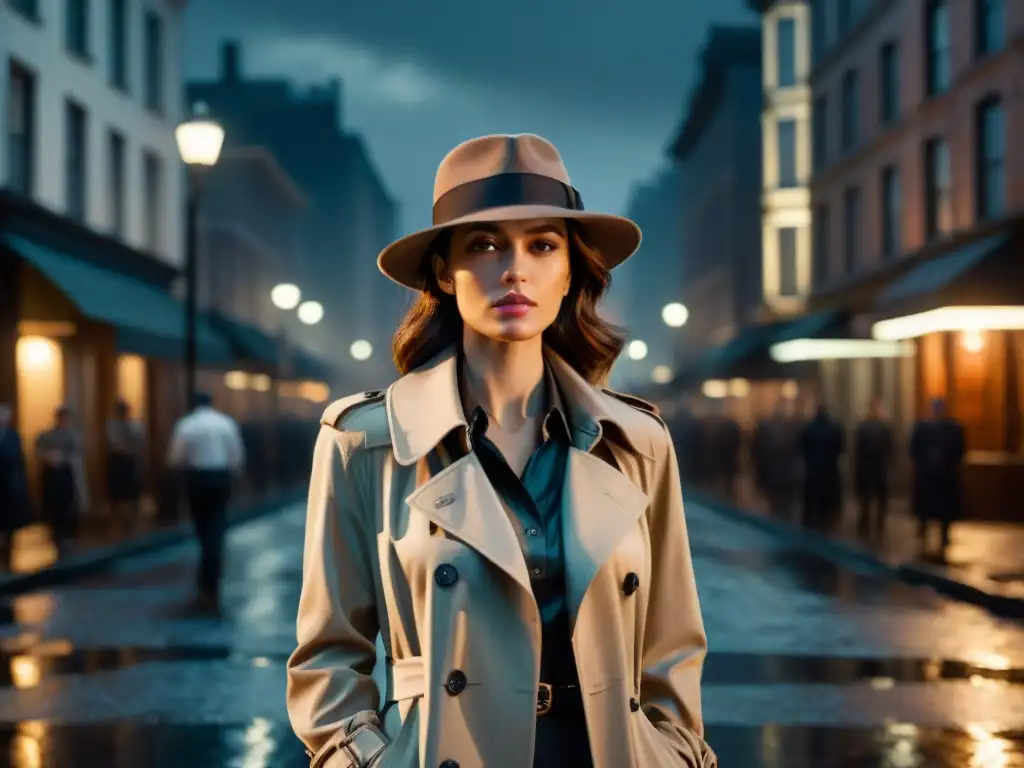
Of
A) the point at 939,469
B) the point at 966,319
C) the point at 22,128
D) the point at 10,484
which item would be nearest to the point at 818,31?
the point at 966,319

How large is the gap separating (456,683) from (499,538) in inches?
9.7

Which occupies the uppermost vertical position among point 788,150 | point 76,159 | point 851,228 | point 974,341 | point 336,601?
point 788,150

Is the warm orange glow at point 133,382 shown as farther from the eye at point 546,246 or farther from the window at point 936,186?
the eye at point 546,246

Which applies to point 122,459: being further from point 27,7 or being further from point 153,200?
point 153,200

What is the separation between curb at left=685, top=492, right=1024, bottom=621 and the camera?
13031 millimetres

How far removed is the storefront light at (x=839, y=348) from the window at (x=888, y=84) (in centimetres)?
577

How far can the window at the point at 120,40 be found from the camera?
30188 mm

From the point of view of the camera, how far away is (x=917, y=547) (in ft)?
59.9

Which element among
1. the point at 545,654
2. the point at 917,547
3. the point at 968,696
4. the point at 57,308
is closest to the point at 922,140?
the point at 917,547

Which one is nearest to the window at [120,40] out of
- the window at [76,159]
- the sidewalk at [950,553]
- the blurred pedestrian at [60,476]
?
the window at [76,159]

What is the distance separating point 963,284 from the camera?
23.2 meters

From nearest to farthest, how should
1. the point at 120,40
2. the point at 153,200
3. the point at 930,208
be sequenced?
the point at 120,40 < the point at 930,208 < the point at 153,200

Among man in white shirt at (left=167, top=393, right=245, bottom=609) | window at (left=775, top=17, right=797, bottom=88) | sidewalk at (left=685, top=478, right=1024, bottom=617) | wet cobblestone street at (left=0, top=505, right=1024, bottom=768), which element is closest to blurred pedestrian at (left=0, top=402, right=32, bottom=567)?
wet cobblestone street at (left=0, top=505, right=1024, bottom=768)

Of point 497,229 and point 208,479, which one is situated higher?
point 497,229
